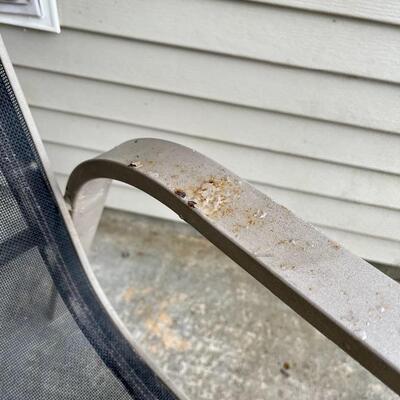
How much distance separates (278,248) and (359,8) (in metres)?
0.79

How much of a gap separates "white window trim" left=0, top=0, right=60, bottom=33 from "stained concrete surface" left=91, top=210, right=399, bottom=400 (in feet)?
3.05

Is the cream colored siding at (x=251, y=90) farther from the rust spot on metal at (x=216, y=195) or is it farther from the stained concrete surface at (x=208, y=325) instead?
the rust spot on metal at (x=216, y=195)

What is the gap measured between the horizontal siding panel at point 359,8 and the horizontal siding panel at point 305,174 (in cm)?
51

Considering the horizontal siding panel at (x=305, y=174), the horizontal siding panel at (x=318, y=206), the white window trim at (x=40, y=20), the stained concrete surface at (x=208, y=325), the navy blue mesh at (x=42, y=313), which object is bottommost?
the stained concrete surface at (x=208, y=325)

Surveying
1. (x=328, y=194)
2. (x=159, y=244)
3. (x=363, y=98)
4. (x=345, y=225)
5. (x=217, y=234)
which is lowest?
(x=159, y=244)

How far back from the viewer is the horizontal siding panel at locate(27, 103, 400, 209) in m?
1.55

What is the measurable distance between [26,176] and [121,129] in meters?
0.71

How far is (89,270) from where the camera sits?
110 cm

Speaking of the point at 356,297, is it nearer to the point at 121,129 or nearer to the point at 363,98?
the point at 363,98

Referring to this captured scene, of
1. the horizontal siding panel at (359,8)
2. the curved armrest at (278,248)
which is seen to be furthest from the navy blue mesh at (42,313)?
the horizontal siding panel at (359,8)

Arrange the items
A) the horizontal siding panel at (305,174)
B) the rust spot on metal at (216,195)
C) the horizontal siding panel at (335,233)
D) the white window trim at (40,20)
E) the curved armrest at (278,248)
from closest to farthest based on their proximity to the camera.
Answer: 1. the curved armrest at (278,248)
2. the rust spot on metal at (216,195)
3. the white window trim at (40,20)
4. the horizontal siding panel at (305,174)
5. the horizontal siding panel at (335,233)

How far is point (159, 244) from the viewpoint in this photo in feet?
6.47

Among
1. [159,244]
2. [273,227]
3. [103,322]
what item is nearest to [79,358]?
[103,322]

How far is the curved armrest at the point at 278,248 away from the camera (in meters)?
0.61
